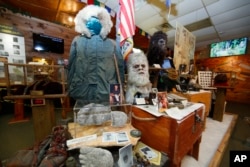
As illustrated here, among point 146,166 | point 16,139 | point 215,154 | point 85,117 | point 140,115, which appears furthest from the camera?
point 16,139

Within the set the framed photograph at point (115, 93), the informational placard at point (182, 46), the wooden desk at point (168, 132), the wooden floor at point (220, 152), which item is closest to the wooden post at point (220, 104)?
the wooden floor at point (220, 152)

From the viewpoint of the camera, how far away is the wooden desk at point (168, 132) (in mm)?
958

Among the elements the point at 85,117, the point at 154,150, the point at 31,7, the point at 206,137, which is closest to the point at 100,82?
the point at 85,117

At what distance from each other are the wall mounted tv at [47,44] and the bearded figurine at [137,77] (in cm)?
305

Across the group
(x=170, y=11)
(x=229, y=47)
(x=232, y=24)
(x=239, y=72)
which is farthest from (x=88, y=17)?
(x=239, y=72)

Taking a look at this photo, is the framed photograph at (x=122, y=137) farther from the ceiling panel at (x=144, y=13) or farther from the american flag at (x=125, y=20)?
the ceiling panel at (x=144, y=13)

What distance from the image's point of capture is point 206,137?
2053 mm

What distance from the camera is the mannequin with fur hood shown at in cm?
132

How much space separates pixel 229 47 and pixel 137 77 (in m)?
5.63

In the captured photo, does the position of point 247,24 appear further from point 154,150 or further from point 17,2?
point 17,2

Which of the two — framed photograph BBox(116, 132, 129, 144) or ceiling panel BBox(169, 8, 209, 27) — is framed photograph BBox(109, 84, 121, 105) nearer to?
framed photograph BBox(116, 132, 129, 144)

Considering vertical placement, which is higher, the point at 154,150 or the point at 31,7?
the point at 31,7

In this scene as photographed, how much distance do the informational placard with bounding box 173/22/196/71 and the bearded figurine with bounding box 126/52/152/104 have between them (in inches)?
45.1

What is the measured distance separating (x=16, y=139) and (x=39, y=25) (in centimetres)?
288
